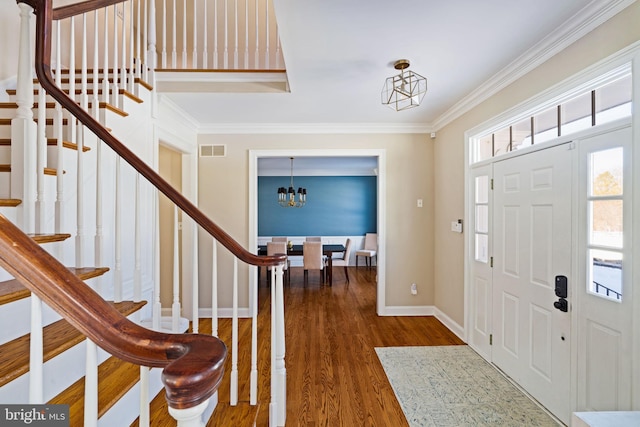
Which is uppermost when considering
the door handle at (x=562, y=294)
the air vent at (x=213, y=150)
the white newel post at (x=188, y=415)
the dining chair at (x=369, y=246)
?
the air vent at (x=213, y=150)

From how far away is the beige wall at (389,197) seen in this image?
385 cm

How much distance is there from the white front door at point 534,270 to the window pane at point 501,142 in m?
0.16

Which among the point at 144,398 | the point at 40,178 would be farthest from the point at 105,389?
the point at 40,178

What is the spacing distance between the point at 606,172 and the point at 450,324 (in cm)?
238

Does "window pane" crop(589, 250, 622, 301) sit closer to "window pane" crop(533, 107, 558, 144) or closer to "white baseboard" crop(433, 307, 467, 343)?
"window pane" crop(533, 107, 558, 144)

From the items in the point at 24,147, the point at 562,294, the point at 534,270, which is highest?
the point at 24,147

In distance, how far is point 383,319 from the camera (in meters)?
3.76

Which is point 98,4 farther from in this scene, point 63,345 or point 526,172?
point 526,172

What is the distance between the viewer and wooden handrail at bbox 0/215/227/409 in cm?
56

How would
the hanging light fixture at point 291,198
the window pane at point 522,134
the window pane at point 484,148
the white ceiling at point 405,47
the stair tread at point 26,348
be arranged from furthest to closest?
the hanging light fixture at point 291,198 → the window pane at point 484,148 → the window pane at point 522,134 → the white ceiling at point 405,47 → the stair tread at point 26,348

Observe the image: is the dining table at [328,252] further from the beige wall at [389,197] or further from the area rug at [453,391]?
the area rug at [453,391]

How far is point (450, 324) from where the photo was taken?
136 inches

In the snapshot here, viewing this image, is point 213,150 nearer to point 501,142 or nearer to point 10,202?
point 10,202

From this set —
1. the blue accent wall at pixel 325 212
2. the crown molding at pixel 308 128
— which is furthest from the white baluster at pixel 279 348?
the blue accent wall at pixel 325 212
